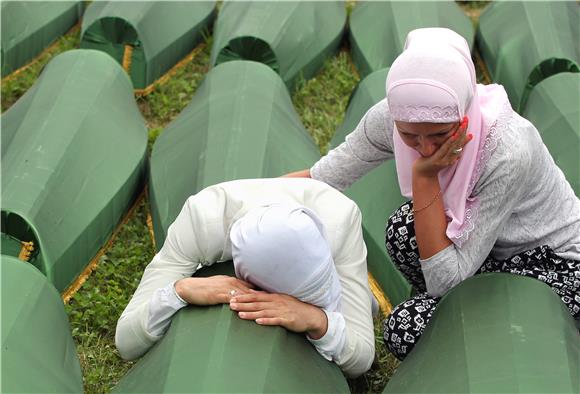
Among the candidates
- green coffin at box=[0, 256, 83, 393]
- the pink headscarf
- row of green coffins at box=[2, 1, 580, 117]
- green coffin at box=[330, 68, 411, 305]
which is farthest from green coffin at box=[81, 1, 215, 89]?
the pink headscarf

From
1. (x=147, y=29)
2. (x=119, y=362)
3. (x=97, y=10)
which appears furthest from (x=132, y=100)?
(x=119, y=362)

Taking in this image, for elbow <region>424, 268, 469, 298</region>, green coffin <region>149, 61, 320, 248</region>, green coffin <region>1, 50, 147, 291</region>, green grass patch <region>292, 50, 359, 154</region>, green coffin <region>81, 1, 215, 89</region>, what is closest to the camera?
elbow <region>424, 268, 469, 298</region>

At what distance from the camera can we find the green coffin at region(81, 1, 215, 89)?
3547 mm

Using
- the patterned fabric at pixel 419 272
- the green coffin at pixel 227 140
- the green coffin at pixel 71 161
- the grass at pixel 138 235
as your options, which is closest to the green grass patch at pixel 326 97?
the grass at pixel 138 235

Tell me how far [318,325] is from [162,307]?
0.31 meters

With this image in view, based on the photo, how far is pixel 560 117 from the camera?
2881mm

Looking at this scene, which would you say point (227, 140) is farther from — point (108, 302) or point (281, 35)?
point (281, 35)

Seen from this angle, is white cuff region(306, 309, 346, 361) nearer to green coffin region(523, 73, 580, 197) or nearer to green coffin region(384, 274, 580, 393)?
green coffin region(384, 274, 580, 393)

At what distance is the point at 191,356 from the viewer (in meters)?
1.93

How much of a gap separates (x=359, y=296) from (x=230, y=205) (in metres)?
0.33

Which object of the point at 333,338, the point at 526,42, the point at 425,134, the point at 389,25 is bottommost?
the point at 526,42

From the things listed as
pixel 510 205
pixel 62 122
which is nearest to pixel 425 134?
pixel 510 205

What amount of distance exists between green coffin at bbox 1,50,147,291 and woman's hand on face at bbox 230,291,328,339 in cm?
81

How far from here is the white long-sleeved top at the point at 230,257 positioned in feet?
6.75
